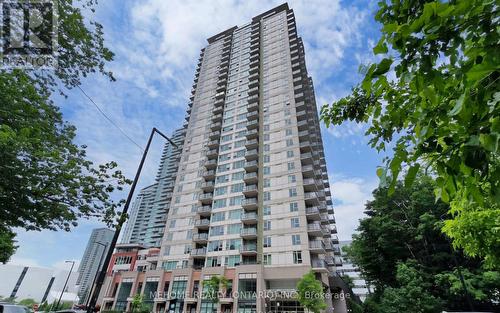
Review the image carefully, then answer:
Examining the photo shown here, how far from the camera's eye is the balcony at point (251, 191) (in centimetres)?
4056

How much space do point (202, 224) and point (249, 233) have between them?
8.86m

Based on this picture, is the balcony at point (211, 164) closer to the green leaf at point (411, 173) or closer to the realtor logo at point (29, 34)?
the realtor logo at point (29, 34)

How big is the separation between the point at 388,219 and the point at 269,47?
44.3 meters

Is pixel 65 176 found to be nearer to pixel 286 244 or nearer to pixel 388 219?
pixel 286 244

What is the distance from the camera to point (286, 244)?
33938mm

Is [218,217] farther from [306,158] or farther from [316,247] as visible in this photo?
[306,158]

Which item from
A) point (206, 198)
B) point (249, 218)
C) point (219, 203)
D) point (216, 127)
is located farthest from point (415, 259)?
point (216, 127)

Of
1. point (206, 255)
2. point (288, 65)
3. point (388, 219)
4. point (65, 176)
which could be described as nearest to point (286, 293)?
point (206, 255)

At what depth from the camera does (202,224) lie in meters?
41.2

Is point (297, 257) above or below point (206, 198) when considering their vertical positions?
below

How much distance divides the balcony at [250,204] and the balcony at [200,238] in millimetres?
7898

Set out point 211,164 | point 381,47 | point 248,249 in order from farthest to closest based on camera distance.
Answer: point 211,164 < point 248,249 < point 381,47

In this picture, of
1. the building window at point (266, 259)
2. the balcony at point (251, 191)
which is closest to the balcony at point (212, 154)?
the balcony at point (251, 191)

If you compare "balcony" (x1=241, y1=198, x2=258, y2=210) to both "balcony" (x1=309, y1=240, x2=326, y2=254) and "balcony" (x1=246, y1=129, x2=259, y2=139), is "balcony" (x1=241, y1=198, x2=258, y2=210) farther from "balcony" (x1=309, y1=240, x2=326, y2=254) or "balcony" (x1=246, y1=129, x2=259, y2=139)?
"balcony" (x1=246, y1=129, x2=259, y2=139)
